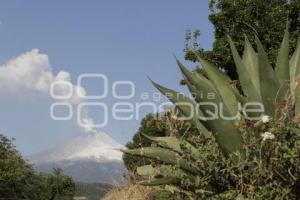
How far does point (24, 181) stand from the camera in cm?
4372

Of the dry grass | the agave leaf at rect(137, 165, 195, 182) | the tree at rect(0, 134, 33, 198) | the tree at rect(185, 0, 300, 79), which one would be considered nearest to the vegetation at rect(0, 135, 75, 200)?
the tree at rect(0, 134, 33, 198)

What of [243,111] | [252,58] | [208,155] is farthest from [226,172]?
[252,58]

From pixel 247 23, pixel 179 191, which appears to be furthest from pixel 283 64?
pixel 247 23

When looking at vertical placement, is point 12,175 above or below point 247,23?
below

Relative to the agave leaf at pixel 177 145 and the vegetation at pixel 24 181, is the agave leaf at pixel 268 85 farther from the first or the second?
the vegetation at pixel 24 181

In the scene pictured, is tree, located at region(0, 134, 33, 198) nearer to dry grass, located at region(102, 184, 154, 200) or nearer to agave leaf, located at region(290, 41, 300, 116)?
dry grass, located at region(102, 184, 154, 200)

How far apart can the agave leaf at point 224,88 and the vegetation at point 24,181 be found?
3665 cm

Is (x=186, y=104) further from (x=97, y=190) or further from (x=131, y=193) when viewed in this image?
(x=97, y=190)

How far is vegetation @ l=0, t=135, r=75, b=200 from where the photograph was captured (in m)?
41.6

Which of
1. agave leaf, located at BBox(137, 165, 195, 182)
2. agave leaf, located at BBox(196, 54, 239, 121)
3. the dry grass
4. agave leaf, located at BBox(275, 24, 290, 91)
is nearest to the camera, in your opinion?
agave leaf, located at BBox(196, 54, 239, 121)

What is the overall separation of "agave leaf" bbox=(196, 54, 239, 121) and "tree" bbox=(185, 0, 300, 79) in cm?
1081

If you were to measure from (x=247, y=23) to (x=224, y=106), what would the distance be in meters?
12.2

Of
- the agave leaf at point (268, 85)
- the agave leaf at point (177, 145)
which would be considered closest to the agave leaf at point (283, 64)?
the agave leaf at point (268, 85)

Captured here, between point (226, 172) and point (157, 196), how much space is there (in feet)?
11.9
